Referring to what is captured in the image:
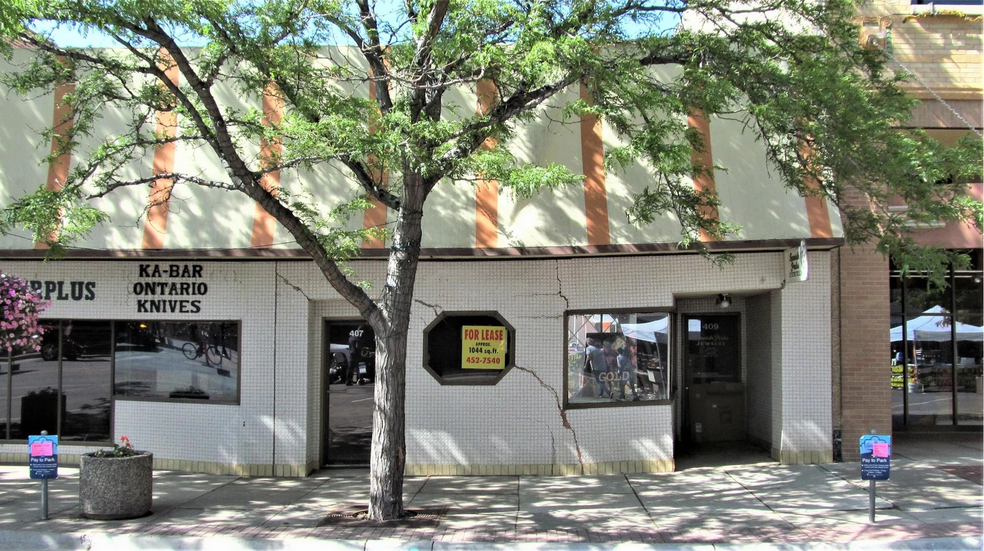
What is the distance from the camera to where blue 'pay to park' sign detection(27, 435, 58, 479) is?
790 cm

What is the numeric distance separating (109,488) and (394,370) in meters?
3.27

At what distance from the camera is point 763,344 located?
11305 millimetres

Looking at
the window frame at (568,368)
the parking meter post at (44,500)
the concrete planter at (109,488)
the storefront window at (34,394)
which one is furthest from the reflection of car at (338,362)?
the storefront window at (34,394)

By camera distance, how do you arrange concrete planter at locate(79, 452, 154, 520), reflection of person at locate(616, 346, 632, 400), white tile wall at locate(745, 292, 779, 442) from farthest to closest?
white tile wall at locate(745, 292, 779, 442) < reflection of person at locate(616, 346, 632, 400) < concrete planter at locate(79, 452, 154, 520)

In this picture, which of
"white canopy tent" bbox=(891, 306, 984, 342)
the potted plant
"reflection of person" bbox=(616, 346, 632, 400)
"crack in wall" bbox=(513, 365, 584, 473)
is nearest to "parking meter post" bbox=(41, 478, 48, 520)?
the potted plant

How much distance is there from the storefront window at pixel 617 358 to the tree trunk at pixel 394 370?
3223mm

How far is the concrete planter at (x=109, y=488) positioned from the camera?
315 inches

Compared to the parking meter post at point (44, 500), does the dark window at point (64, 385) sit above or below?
above

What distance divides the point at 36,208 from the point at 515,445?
6.31 meters

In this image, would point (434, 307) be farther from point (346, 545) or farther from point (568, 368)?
point (346, 545)

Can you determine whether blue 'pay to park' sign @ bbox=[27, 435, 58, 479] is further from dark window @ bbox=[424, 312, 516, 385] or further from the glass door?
dark window @ bbox=[424, 312, 516, 385]

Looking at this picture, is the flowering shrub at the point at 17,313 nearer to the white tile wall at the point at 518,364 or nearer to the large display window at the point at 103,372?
the large display window at the point at 103,372

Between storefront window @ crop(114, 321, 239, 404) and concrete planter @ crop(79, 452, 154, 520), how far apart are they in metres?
2.59

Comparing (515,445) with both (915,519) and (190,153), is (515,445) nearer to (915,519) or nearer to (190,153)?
(915,519)
